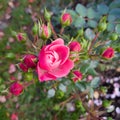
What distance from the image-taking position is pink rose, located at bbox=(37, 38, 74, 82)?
1.19 metres

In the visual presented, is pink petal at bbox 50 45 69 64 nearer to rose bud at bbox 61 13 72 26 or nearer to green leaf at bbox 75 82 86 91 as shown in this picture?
rose bud at bbox 61 13 72 26

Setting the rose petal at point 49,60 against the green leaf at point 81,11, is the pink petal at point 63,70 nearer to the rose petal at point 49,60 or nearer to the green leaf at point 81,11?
the rose petal at point 49,60

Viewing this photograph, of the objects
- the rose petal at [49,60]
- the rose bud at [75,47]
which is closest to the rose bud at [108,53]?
the rose bud at [75,47]

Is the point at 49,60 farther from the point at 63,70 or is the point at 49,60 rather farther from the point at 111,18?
the point at 111,18

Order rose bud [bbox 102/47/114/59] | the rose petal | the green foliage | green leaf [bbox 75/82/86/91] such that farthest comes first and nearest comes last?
green leaf [bbox 75/82/86/91], the green foliage, rose bud [bbox 102/47/114/59], the rose petal

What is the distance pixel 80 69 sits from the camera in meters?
1.55

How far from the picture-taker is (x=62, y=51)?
1.21m

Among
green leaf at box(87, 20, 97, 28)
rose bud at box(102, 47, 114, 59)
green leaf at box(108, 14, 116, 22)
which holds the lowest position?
rose bud at box(102, 47, 114, 59)

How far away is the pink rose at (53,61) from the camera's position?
3.89ft

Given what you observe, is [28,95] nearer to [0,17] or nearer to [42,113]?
[42,113]

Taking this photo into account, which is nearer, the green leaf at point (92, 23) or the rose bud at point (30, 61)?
the rose bud at point (30, 61)

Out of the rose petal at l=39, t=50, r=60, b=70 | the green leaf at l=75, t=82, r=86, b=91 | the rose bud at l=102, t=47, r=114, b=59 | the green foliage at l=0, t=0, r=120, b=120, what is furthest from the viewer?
the green leaf at l=75, t=82, r=86, b=91

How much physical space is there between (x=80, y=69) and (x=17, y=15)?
1.15 m

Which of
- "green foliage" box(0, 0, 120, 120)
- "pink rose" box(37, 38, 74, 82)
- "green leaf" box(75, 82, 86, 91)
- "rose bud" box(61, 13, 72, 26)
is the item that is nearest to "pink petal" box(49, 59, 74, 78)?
"pink rose" box(37, 38, 74, 82)
